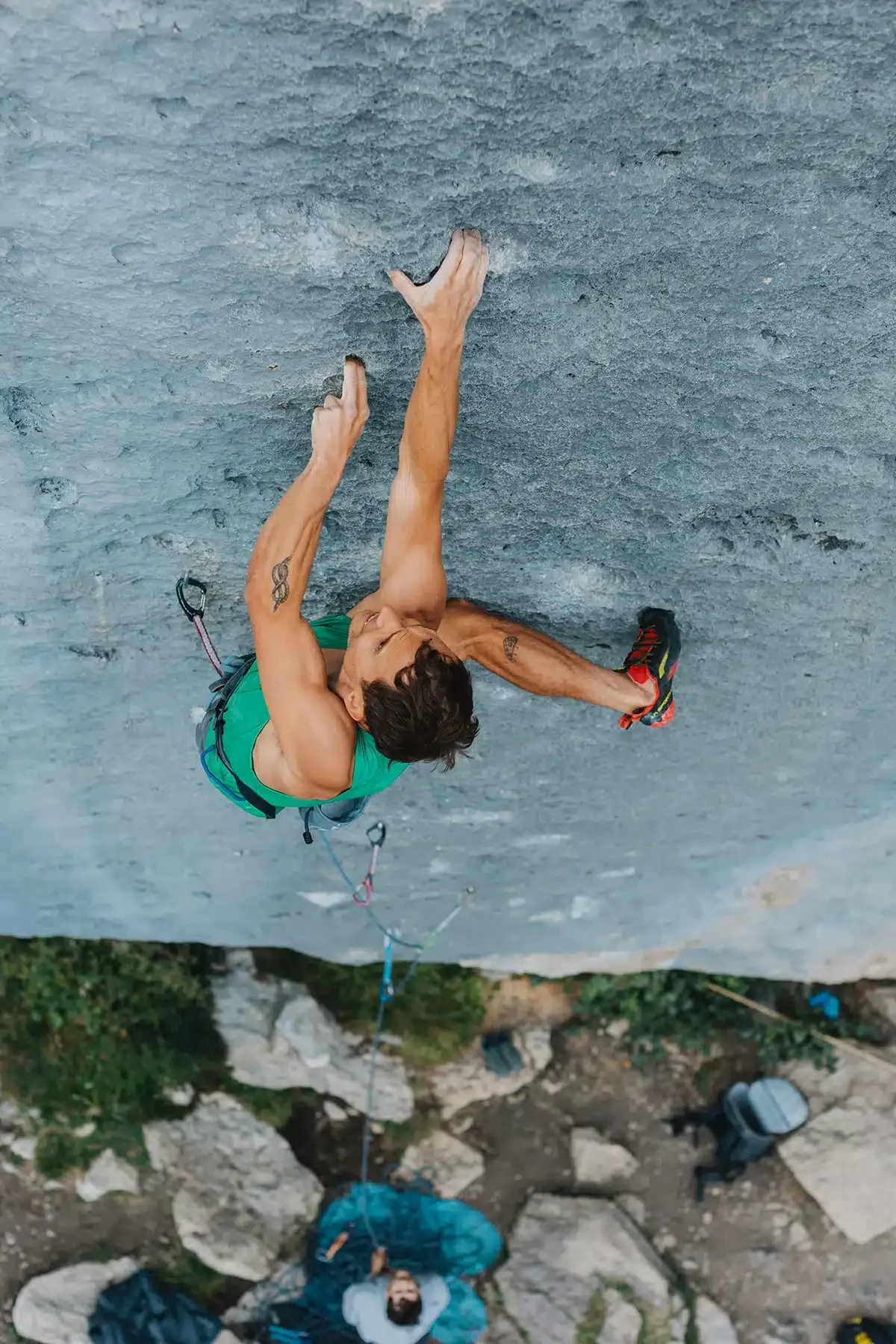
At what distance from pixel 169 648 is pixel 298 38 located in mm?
1419

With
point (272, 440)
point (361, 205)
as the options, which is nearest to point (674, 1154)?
point (272, 440)

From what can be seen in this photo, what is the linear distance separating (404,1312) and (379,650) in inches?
129

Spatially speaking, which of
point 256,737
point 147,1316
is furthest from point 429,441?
point 147,1316

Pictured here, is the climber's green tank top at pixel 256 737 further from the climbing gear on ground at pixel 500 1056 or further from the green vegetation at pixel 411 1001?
the climbing gear on ground at pixel 500 1056

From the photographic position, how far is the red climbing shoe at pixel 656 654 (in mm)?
2256

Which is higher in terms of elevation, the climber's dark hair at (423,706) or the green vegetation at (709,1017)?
the climber's dark hair at (423,706)

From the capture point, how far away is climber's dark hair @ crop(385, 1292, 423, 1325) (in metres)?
4.01

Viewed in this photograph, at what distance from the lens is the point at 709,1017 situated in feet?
14.4

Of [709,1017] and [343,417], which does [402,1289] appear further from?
[343,417]

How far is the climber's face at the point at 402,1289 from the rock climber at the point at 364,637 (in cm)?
271

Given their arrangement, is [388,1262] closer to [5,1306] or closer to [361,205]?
[5,1306]

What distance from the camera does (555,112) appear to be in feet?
4.48

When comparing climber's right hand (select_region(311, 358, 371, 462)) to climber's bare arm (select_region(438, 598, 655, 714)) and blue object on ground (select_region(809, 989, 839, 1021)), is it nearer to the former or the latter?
climber's bare arm (select_region(438, 598, 655, 714))

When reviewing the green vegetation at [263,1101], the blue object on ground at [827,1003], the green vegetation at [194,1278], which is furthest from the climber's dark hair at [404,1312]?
the blue object on ground at [827,1003]
